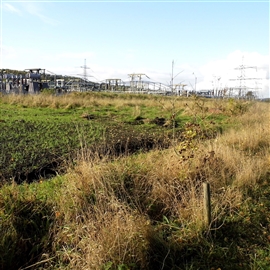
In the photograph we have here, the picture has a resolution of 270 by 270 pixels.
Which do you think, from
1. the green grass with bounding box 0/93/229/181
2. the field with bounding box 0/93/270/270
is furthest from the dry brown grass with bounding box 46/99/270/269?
the green grass with bounding box 0/93/229/181

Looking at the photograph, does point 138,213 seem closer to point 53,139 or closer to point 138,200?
point 138,200

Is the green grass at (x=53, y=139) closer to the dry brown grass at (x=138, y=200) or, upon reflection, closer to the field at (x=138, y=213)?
the field at (x=138, y=213)

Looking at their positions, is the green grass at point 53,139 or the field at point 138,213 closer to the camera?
the field at point 138,213

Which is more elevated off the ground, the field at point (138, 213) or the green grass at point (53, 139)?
the green grass at point (53, 139)

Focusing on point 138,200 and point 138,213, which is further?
point 138,200

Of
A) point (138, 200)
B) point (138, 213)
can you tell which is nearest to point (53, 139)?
point (138, 200)

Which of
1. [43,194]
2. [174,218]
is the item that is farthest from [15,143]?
[174,218]

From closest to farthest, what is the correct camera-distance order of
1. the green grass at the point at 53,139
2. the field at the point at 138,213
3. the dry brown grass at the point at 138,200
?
1. the dry brown grass at the point at 138,200
2. the field at the point at 138,213
3. the green grass at the point at 53,139

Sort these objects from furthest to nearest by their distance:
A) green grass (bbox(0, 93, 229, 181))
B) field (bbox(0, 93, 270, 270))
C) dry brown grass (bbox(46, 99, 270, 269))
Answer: green grass (bbox(0, 93, 229, 181)) → field (bbox(0, 93, 270, 270)) → dry brown grass (bbox(46, 99, 270, 269))

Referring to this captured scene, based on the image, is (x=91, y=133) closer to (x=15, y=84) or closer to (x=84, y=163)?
(x=84, y=163)

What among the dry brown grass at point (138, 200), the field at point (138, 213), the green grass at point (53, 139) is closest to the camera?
the dry brown grass at point (138, 200)

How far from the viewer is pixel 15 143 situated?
786 cm

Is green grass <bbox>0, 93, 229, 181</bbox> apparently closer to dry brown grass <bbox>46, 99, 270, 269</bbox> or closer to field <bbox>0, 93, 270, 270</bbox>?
field <bbox>0, 93, 270, 270</bbox>

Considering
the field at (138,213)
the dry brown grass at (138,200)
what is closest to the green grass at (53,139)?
the field at (138,213)
